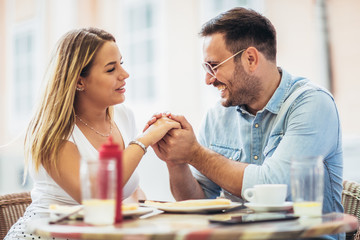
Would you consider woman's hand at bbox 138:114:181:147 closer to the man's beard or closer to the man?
the man

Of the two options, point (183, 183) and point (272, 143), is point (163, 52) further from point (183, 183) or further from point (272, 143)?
point (272, 143)

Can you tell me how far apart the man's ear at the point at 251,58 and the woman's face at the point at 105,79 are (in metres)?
0.58

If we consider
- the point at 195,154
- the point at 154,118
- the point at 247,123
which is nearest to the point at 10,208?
the point at 154,118

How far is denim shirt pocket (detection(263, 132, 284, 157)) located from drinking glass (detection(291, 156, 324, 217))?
0.66 m

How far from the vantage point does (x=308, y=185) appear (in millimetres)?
Result: 1393

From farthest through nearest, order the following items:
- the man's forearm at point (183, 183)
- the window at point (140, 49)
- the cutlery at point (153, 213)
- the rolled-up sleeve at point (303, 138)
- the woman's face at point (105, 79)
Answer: the window at point (140, 49) → the man's forearm at point (183, 183) → the woman's face at point (105, 79) → the rolled-up sleeve at point (303, 138) → the cutlery at point (153, 213)

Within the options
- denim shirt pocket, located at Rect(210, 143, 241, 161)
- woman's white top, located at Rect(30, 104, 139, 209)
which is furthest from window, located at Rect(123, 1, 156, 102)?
woman's white top, located at Rect(30, 104, 139, 209)

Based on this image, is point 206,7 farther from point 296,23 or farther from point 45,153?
point 45,153

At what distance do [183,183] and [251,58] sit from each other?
2.18 ft

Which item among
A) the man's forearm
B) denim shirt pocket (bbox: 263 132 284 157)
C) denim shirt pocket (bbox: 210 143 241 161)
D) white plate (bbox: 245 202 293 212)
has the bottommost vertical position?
the man's forearm

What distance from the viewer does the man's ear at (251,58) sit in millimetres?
2250

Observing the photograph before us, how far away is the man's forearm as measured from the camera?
87.1 inches

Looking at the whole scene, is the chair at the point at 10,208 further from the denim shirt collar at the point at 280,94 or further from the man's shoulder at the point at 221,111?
the denim shirt collar at the point at 280,94

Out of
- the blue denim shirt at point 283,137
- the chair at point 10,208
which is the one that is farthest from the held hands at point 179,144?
the chair at point 10,208
